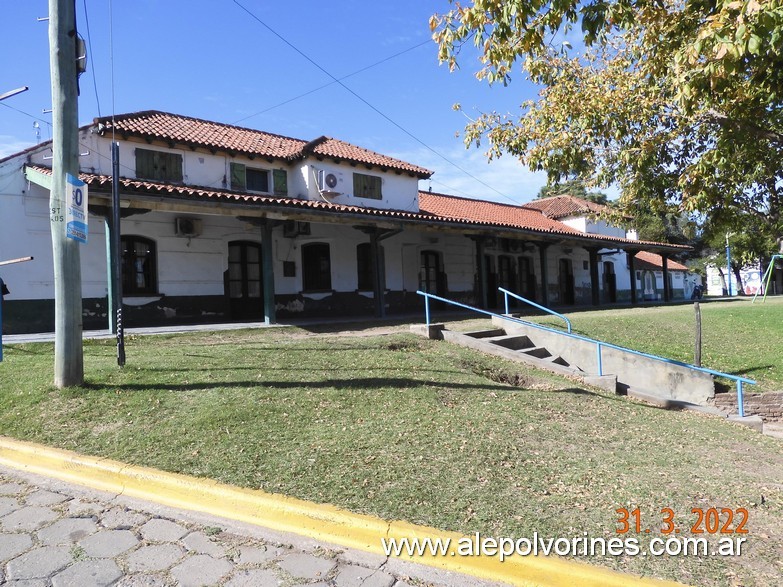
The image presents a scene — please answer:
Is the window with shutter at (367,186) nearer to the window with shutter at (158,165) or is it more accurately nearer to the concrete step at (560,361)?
the window with shutter at (158,165)

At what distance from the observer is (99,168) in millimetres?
12953

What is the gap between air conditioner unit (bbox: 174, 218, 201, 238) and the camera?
1367cm

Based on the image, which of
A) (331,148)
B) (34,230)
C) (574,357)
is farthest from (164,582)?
(331,148)

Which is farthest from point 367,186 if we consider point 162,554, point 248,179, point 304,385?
point 162,554

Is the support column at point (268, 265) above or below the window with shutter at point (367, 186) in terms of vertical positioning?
below

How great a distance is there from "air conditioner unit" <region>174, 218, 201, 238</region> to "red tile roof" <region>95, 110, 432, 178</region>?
6.77ft

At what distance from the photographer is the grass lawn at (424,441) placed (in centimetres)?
350

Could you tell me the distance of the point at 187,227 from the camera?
13.8 m

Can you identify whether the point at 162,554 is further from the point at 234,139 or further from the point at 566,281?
the point at 566,281

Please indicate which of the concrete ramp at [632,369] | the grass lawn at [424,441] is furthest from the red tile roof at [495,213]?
the grass lawn at [424,441]

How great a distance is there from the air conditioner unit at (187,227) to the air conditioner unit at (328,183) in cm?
371

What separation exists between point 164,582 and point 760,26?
599 cm

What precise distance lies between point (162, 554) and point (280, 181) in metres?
14.0

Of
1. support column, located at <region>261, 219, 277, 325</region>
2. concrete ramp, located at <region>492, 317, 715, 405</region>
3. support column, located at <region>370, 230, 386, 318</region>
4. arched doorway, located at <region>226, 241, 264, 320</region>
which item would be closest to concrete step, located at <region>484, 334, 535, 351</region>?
concrete ramp, located at <region>492, 317, 715, 405</region>
